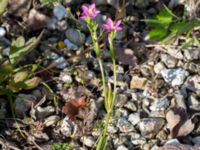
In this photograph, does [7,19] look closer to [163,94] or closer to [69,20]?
[69,20]

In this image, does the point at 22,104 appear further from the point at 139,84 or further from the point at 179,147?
the point at 179,147

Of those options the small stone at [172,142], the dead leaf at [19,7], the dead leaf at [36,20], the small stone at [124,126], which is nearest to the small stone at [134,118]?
the small stone at [124,126]

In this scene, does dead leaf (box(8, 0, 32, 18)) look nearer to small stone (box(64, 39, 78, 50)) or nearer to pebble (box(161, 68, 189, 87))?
small stone (box(64, 39, 78, 50))

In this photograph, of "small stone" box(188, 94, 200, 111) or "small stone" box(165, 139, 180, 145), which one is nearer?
"small stone" box(165, 139, 180, 145)

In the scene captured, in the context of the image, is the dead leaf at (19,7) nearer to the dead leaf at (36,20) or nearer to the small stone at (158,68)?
the dead leaf at (36,20)

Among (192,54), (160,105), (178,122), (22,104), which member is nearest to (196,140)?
(178,122)

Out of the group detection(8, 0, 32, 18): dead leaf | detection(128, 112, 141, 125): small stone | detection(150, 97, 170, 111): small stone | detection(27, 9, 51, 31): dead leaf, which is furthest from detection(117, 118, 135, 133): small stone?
detection(8, 0, 32, 18): dead leaf
